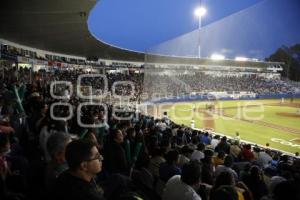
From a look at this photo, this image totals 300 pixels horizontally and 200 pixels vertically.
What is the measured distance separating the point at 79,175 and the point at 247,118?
91.3 ft

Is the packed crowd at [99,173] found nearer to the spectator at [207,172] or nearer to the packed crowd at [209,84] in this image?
the spectator at [207,172]

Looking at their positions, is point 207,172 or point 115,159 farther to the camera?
point 207,172

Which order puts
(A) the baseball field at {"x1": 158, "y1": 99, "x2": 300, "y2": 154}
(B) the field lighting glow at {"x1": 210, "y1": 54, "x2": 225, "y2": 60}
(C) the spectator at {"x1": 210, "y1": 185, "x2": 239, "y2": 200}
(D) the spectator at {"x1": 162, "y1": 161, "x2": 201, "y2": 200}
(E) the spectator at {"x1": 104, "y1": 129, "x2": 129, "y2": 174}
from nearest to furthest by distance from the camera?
(C) the spectator at {"x1": 210, "y1": 185, "x2": 239, "y2": 200}
(D) the spectator at {"x1": 162, "y1": 161, "x2": 201, "y2": 200}
(E) the spectator at {"x1": 104, "y1": 129, "x2": 129, "y2": 174}
(A) the baseball field at {"x1": 158, "y1": 99, "x2": 300, "y2": 154}
(B) the field lighting glow at {"x1": 210, "y1": 54, "x2": 225, "y2": 60}

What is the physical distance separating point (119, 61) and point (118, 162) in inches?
2516

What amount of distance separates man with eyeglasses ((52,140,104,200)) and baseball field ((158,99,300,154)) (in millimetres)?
19713

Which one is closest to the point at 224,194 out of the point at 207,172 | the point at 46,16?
the point at 207,172

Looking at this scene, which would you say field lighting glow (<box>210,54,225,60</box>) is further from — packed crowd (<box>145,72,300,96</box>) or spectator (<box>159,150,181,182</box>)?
spectator (<box>159,150,181,182</box>)

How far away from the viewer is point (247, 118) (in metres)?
29.0

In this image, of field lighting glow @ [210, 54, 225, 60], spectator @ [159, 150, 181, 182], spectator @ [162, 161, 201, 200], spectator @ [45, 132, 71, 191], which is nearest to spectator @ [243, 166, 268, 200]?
spectator @ [159, 150, 181, 182]

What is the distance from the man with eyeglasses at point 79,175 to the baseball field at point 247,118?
19.7 meters

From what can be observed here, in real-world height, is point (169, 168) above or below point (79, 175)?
below

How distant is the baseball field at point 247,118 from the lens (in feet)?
77.1

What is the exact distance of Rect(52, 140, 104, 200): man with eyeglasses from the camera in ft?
7.79

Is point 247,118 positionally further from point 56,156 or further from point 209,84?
point 56,156
